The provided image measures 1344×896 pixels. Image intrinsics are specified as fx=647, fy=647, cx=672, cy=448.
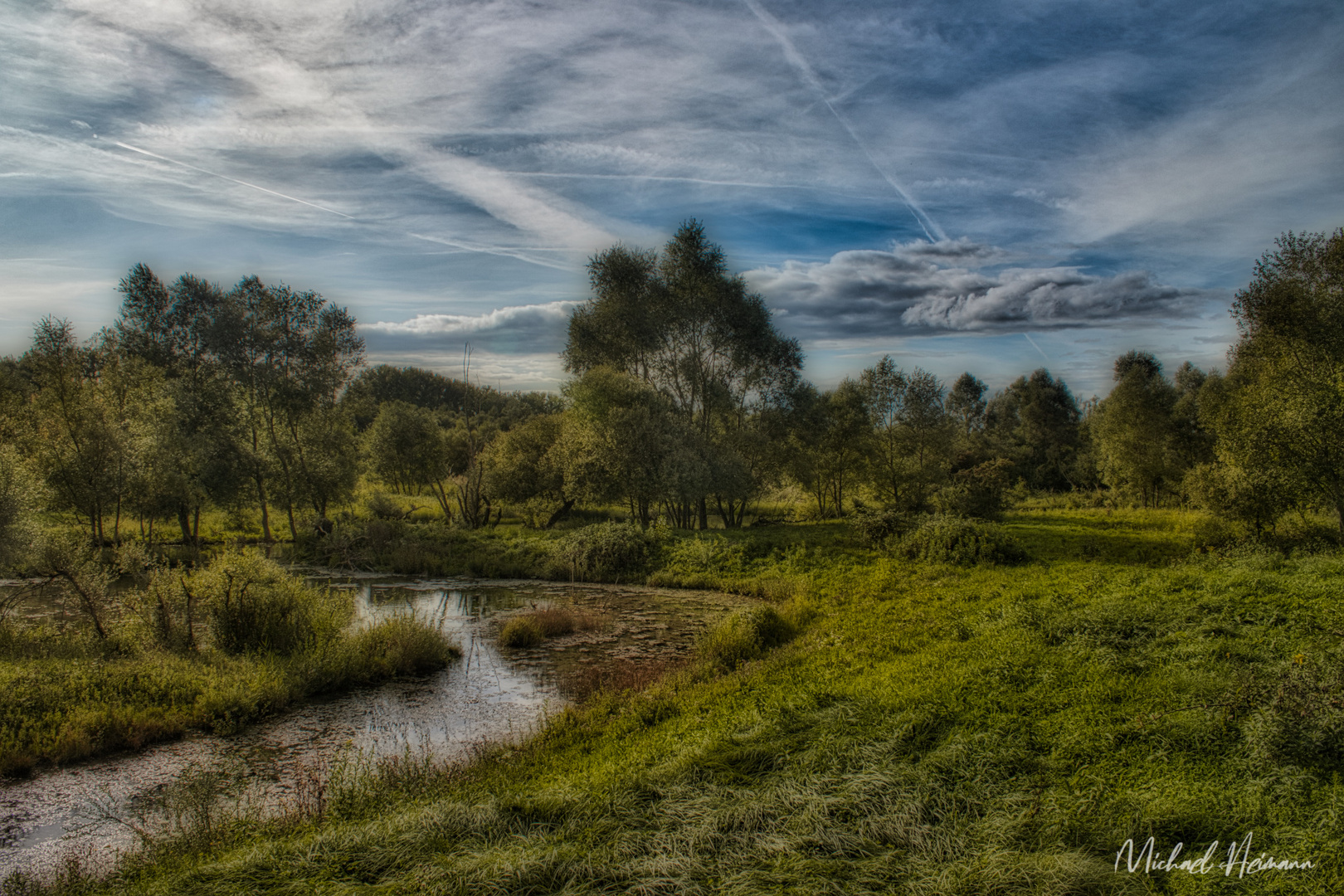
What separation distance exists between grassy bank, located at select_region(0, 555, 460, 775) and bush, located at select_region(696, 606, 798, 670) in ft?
21.1

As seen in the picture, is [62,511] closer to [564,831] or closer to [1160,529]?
[564,831]

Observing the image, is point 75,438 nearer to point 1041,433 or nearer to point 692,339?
point 692,339

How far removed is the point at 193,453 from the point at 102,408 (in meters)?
5.13

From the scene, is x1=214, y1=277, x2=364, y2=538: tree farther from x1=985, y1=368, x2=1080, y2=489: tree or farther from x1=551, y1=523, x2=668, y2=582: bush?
x1=985, y1=368, x2=1080, y2=489: tree

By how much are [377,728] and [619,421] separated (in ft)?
73.3

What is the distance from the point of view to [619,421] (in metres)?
32.8

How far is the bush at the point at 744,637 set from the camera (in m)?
14.4

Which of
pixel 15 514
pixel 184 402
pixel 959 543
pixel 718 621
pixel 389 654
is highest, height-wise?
pixel 184 402

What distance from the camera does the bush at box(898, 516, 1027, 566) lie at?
2150 centimetres

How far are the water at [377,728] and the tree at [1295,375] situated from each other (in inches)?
642

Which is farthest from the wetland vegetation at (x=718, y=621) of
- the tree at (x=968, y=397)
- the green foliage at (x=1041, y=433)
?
the tree at (x=968, y=397)

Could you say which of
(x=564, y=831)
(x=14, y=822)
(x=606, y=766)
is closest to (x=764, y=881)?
(x=564, y=831)

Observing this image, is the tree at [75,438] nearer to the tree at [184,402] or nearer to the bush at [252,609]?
the tree at [184,402]

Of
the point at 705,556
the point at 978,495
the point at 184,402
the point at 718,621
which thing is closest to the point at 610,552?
the point at 705,556
